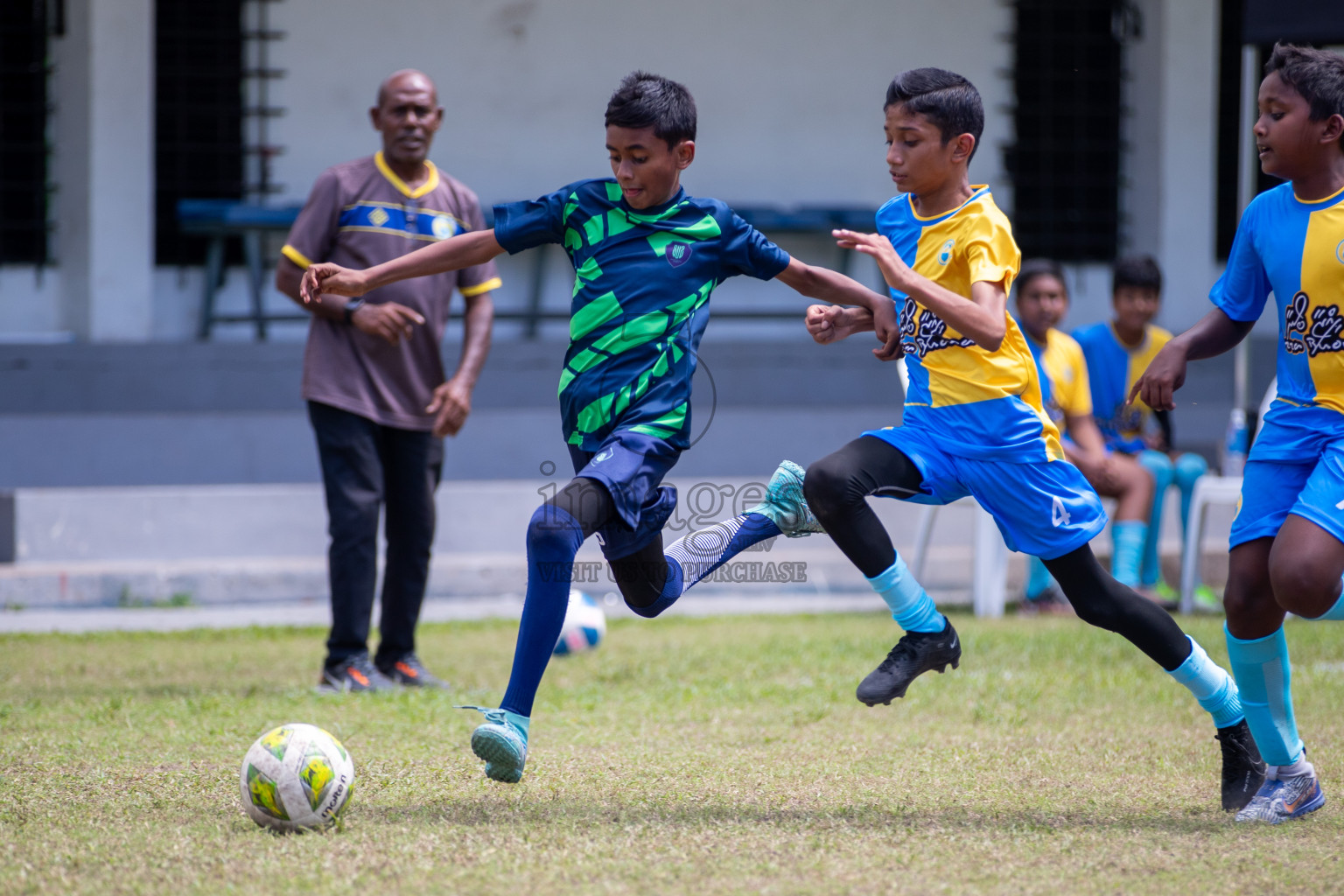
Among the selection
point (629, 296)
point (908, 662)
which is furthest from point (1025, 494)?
point (629, 296)

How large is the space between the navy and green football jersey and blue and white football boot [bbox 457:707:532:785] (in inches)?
30.0

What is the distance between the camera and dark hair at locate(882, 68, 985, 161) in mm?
3666

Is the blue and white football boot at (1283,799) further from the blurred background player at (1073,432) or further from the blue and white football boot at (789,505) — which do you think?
the blurred background player at (1073,432)

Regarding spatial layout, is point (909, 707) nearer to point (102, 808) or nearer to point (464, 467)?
point (102, 808)

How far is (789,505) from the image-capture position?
13.5 feet

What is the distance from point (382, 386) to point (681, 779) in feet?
7.19

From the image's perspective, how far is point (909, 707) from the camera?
16.6 ft

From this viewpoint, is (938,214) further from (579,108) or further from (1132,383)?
(579,108)

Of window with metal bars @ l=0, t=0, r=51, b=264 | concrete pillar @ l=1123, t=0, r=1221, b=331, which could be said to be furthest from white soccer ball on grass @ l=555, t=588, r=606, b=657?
concrete pillar @ l=1123, t=0, r=1221, b=331

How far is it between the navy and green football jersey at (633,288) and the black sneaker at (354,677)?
194cm

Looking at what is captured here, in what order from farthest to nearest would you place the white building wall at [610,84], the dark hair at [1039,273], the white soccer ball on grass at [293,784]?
the white building wall at [610,84], the dark hair at [1039,273], the white soccer ball on grass at [293,784]

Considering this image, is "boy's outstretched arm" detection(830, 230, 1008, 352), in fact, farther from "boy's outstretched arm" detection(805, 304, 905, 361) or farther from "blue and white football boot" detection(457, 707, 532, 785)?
"blue and white football boot" detection(457, 707, 532, 785)

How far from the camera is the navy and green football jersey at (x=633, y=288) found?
3.71 meters

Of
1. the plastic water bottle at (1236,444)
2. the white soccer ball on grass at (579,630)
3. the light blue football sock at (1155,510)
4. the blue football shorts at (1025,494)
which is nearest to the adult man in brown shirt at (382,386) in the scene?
the white soccer ball on grass at (579,630)
